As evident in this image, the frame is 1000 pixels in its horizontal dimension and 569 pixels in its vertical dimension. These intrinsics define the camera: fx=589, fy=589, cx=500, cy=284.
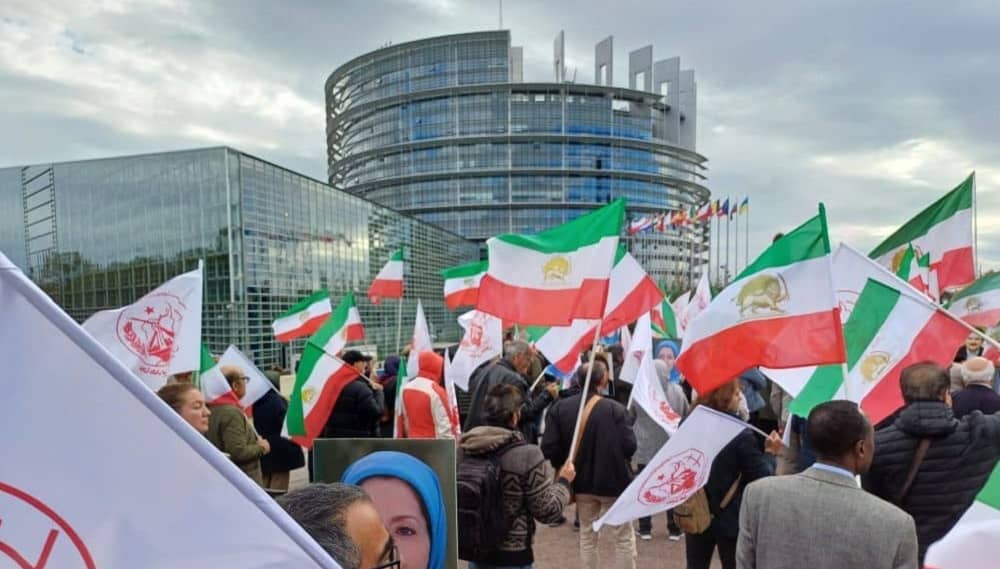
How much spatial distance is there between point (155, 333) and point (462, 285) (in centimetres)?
704

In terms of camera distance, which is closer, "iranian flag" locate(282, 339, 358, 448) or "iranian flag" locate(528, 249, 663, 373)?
"iranian flag" locate(282, 339, 358, 448)

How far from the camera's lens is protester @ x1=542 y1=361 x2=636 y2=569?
4129 mm

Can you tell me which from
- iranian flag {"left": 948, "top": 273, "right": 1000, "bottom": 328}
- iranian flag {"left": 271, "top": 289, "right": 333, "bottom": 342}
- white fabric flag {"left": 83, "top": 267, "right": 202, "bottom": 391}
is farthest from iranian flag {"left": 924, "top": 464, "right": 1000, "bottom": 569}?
iranian flag {"left": 271, "top": 289, "right": 333, "bottom": 342}

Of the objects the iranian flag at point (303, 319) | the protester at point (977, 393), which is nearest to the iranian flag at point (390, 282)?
the iranian flag at point (303, 319)

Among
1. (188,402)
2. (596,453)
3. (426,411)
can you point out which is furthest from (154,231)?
(596,453)

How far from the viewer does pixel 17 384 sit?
0.77 metres

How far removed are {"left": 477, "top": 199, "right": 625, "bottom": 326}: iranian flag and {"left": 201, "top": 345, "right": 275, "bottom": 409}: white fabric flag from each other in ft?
6.90

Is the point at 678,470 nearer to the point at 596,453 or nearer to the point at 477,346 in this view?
the point at 596,453

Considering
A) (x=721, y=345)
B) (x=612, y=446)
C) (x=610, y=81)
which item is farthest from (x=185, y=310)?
(x=610, y=81)

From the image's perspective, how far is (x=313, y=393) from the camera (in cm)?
495

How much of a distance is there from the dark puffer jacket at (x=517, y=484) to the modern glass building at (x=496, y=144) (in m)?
70.7

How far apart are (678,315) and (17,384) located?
462 inches

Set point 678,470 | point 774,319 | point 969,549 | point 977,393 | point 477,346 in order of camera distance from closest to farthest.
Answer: point 969,549 < point 678,470 < point 774,319 < point 977,393 < point 477,346

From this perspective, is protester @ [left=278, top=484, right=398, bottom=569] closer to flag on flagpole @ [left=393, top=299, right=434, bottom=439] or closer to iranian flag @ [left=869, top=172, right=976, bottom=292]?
flag on flagpole @ [left=393, top=299, right=434, bottom=439]
